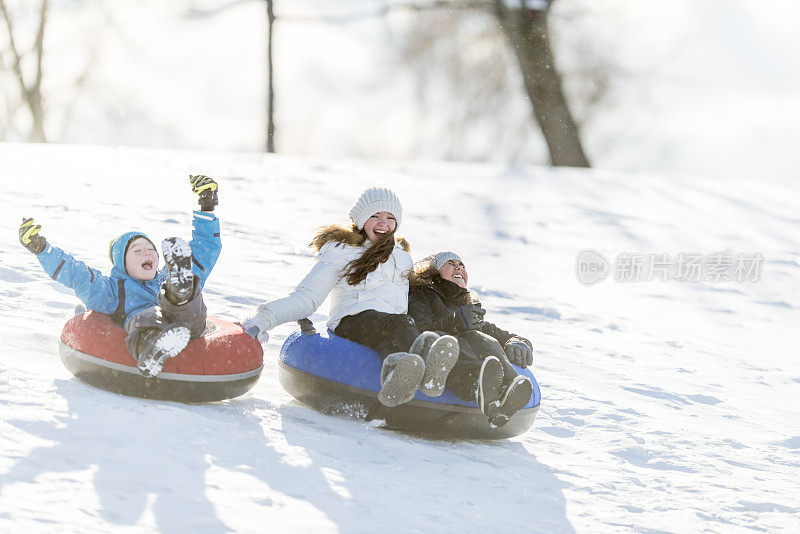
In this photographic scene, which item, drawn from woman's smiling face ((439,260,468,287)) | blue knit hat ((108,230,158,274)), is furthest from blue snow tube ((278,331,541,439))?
blue knit hat ((108,230,158,274))

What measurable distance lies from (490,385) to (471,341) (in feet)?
1.40

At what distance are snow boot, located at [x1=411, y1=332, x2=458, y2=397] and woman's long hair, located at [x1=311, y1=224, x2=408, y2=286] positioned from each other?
2.19 ft

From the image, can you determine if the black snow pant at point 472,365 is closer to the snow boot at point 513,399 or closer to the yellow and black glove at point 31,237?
the snow boot at point 513,399

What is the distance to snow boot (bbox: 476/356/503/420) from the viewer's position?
4262mm

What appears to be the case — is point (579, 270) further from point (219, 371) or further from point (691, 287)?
point (219, 371)

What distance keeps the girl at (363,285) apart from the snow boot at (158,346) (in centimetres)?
52

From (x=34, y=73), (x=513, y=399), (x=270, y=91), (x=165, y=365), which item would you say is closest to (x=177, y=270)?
(x=165, y=365)

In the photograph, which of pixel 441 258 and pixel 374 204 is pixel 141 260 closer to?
pixel 374 204

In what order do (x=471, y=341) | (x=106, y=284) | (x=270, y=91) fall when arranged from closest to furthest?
(x=106, y=284), (x=471, y=341), (x=270, y=91)

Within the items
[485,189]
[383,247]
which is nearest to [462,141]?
[485,189]

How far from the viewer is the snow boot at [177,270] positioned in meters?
3.95

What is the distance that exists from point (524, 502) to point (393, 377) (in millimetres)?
794

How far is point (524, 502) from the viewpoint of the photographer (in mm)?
3797

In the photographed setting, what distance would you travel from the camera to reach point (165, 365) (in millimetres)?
4227
